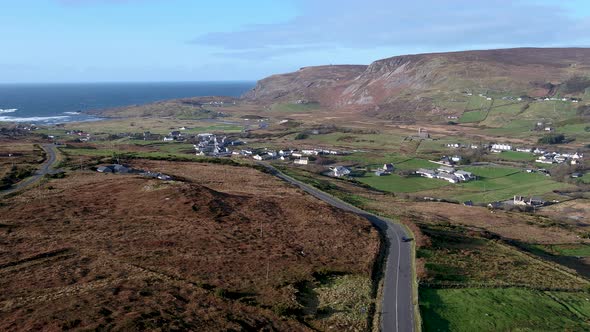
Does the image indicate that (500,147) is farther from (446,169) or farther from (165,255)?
(165,255)

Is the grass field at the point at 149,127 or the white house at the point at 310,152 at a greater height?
the grass field at the point at 149,127

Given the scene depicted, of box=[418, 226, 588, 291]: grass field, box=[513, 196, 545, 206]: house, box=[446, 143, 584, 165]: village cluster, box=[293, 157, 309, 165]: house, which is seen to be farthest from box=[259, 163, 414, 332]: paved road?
box=[446, 143, 584, 165]: village cluster

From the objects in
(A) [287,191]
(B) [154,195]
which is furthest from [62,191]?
(A) [287,191]

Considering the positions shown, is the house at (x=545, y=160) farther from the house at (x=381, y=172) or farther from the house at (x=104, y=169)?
the house at (x=104, y=169)

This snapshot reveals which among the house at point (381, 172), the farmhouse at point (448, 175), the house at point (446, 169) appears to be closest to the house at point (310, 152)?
the house at point (381, 172)

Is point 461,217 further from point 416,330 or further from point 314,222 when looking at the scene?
point 416,330

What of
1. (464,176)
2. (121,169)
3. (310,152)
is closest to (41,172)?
(121,169)
